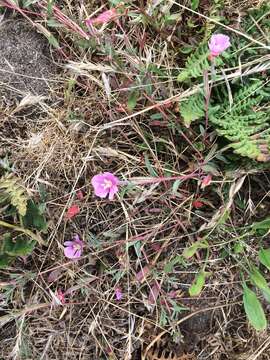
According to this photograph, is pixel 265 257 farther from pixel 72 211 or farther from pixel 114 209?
pixel 72 211

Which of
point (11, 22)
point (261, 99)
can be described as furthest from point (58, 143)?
point (261, 99)

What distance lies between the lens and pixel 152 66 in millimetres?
2090

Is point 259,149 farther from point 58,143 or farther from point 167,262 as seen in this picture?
point 58,143

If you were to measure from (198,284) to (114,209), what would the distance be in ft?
1.49

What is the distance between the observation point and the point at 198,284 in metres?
2.09

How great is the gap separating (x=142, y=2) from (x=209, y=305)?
1285mm

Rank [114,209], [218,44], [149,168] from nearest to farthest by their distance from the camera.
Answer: [218,44]
[149,168]
[114,209]

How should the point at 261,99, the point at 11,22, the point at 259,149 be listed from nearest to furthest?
the point at 259,149 → the point at 261,99 → the point at 11,22

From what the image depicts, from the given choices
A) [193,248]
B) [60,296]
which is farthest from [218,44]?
[60,296]

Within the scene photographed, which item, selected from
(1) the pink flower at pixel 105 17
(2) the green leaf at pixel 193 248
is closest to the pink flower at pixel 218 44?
(1) the pink flower at pixel 105 17

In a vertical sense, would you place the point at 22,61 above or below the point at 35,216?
above

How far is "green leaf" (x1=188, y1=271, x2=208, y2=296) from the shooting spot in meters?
2.07

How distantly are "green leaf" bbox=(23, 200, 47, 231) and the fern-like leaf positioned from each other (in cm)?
5

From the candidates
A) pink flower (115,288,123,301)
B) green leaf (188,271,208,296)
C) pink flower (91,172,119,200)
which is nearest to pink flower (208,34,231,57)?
pink flower (91,172,119,200)
